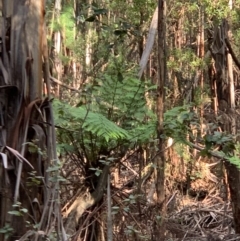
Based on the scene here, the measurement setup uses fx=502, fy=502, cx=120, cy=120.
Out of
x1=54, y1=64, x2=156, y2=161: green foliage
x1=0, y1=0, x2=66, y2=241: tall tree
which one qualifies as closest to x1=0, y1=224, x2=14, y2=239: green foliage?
x1=0, y1=0, x2=66, y2=241: tall tree

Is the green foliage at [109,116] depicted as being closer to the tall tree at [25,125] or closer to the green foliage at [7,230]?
the tall tree at [25,125]

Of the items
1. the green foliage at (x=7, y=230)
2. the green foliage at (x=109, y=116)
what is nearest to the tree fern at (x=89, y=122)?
the green foliage at (x=109, y=116)

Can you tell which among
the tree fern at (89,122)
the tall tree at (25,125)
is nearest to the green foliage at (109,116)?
the tree fern at (89,122)

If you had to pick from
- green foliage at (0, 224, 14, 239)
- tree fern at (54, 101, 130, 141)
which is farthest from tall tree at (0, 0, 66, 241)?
tree fern at (54, 101, 130, 141)

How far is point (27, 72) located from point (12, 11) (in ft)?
1.27

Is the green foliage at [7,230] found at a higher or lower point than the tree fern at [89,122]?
lower

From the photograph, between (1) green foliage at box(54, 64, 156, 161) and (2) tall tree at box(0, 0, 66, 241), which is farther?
(1) green foliage at box(54, 64, 156, 161)

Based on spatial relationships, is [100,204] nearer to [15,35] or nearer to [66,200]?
[66,200]

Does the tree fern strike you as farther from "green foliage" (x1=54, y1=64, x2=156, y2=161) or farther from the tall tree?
the tall tree

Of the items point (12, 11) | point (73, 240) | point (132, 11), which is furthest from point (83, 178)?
point (132, 11)

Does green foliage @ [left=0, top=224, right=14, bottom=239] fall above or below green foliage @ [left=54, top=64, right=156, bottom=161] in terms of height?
below

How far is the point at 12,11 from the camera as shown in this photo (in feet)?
9.62

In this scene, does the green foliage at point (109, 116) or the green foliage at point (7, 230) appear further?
the green foliage at point (109, 116)

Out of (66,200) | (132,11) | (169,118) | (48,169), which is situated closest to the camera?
(48,169)
